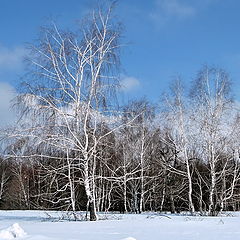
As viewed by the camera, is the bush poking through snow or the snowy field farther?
the snowy field

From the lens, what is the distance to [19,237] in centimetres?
844

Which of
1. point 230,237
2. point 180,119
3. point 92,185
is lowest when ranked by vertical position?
point 230,237

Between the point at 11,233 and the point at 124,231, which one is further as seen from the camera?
the point at 124,231

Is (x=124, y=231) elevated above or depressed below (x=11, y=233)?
below

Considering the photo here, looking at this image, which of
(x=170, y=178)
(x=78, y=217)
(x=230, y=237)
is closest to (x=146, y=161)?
(x=170, y=178)

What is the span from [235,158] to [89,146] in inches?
393

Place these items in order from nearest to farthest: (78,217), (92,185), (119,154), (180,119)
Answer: (92,185)
(78,217)
(180,119)
(119,154)

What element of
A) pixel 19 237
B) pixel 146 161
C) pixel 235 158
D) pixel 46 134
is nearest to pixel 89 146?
pixel 46 134

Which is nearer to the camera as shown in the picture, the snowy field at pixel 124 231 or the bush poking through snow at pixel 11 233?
the bush poking through snow at pixel 11 233

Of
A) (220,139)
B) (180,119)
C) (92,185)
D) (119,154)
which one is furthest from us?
(119,154)

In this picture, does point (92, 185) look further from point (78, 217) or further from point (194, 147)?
point (194, 147)

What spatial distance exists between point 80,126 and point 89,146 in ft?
4.71

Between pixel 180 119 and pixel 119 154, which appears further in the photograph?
pixel 119 154

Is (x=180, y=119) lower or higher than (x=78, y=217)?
higher
